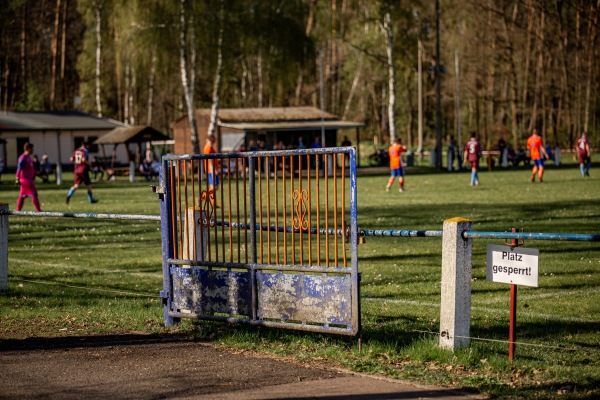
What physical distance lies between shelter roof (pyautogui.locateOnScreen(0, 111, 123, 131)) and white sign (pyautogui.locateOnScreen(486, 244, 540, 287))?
63.1 m

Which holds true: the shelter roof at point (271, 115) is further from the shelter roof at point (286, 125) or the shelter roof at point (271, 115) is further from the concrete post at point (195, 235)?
the concrete post at point (195, 235)

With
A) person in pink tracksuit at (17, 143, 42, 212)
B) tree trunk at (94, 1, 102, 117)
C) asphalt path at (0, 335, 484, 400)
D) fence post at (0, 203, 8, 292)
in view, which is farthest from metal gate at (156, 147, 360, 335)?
tree trunk at (94, 1, 102, 117)

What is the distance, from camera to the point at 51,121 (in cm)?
7056

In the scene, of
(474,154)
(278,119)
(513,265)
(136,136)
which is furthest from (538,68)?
(513,265)

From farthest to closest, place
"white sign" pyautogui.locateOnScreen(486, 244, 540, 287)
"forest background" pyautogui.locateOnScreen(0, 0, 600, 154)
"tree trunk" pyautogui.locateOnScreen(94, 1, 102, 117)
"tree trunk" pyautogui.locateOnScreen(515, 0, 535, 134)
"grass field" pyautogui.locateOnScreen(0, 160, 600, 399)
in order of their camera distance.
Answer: "tree trunk" pyautogui.locateOnScreen(94, 1, 102, 117) → "tree trunk" pyautogui.locateOnScreen(515, 0, 535, 134) → "forest background" pyautogui.locateOnScreen(0, 0, 600, 154) → "grass field" pyautogui.locateOnScreen(0, 160, 600, 399) → "white sign" pyautogui.locateOnScreen(486, 244, 540, 287)

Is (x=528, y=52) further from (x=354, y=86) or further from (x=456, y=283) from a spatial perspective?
(x=456, y=283)

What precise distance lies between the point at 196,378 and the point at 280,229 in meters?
2.33

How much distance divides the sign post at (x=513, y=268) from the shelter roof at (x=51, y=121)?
63071 millimetres

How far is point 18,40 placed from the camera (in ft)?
268

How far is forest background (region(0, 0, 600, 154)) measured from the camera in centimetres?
5294

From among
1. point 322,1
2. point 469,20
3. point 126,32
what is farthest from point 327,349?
point 469,20

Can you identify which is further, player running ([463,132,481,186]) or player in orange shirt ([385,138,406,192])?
player running ([463,132,481,186])

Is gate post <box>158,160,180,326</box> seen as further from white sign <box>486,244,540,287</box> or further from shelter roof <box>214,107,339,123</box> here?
shelter roof <box>214,107,339,123</box>

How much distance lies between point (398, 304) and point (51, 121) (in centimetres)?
6328
